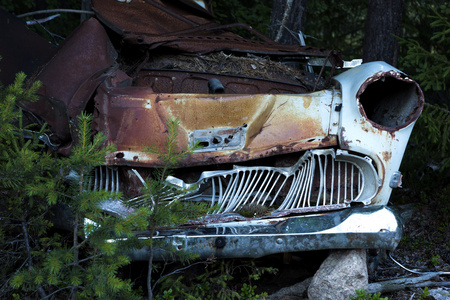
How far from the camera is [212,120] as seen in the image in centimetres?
356

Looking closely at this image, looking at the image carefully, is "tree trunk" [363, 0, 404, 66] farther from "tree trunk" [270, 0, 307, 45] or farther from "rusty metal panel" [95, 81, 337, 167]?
"rusty metal panel" [95, 81, 337, 167]

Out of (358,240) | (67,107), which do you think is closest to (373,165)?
(358,240)

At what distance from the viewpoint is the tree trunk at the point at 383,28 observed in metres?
6.57

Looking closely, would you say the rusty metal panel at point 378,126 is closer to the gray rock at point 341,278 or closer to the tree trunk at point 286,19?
the gray rock at point 341,278

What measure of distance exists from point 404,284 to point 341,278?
747mm

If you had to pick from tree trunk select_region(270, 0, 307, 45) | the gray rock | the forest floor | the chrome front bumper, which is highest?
tree trunk select_region(270, 0, 307, 45)

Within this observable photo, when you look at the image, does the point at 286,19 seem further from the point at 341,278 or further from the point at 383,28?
the point at 341,278

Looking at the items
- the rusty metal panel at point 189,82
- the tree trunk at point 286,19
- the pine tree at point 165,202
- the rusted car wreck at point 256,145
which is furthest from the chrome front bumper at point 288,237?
the tree trunk at point 286,19

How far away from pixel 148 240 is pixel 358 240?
1.33 meters

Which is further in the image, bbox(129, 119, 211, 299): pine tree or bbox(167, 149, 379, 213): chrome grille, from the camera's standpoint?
bbox(167, 149, 379, 213): chrome grille

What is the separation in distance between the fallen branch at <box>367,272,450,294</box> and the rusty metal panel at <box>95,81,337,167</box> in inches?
43.0

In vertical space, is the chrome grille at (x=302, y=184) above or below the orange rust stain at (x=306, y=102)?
below

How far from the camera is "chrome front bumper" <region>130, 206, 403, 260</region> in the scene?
3.32m

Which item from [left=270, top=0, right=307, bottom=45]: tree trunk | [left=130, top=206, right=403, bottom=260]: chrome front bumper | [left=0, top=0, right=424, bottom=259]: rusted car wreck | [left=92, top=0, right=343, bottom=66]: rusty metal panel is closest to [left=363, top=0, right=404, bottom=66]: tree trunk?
[left=270, top=0, right=307, bottom=45]: tree trunk
